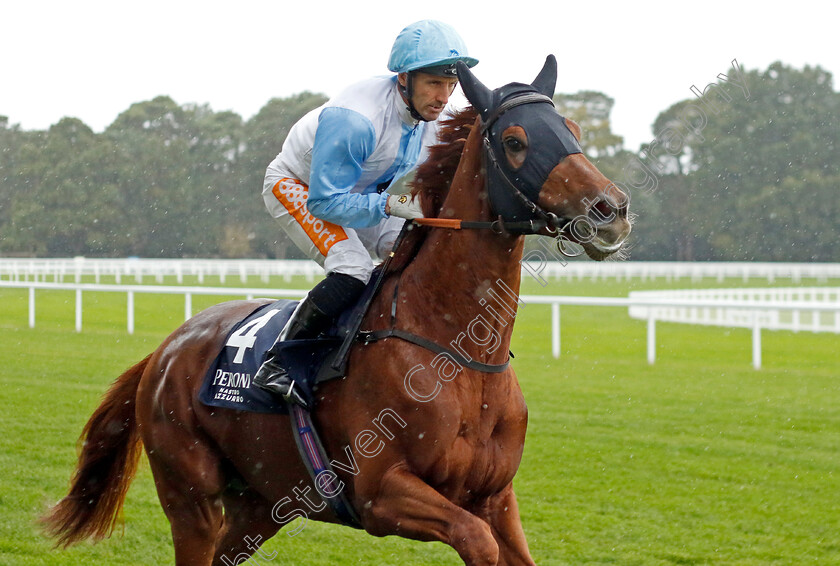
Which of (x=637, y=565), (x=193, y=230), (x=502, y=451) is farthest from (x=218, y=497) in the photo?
(x=193, y=230)

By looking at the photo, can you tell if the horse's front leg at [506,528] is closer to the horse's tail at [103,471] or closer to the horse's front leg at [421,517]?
the horse's front leg at [421,517]

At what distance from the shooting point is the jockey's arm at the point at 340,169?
279 centimetres

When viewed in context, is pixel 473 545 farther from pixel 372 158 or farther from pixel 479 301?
pixel 372 158

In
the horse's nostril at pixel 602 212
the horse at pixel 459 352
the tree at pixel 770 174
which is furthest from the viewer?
the tree at pixel 770 174

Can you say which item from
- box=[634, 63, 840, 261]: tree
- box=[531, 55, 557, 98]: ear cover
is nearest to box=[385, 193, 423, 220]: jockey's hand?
box=[531, 55, 557, 98]: ear cover

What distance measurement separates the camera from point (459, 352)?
2.70 metres

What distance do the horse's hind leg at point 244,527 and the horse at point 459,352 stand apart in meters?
0.38

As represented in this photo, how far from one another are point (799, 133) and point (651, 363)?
29610 mm

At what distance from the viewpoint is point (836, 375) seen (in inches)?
408

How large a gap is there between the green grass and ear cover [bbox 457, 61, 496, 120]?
2.36 meters

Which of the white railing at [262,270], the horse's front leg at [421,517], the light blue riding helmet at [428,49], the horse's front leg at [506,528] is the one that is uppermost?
the light blue riding helmet at [428,49]

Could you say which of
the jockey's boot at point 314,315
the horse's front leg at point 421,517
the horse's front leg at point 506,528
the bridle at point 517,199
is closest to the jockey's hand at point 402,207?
the bridle at point 517,199

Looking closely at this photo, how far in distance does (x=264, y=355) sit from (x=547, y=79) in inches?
53.6

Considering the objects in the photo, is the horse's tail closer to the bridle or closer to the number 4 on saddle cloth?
the number 4 on saddle cloth
